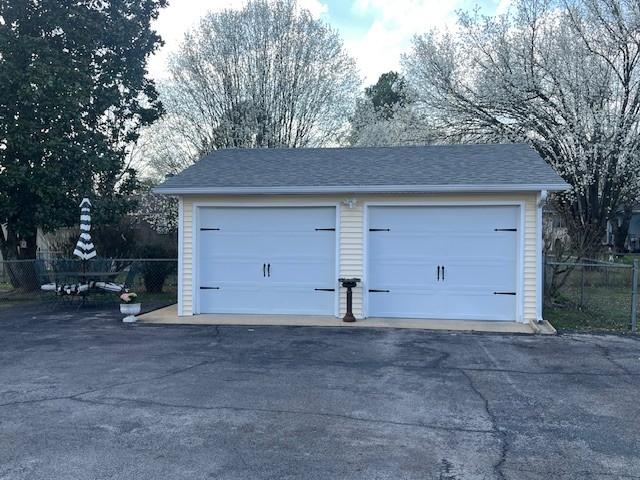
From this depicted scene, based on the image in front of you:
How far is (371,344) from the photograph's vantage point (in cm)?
885

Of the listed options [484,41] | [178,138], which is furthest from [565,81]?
[178,138]

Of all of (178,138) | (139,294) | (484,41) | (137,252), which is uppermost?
(484,41)

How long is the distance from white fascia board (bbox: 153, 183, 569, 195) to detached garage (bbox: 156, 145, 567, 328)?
0.02m

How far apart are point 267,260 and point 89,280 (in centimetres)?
519

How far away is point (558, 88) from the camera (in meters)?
20.0

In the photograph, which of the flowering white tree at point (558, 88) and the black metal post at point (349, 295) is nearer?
the black metal post at point (349, 295)

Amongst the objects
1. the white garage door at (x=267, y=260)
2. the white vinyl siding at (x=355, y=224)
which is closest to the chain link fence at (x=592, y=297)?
the white vinyl siding at (x=355, y=224)

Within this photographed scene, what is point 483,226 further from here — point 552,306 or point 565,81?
point 565,81

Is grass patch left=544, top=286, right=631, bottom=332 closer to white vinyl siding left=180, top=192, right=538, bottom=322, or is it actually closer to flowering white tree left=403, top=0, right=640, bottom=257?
white vinyl siding left=180, top=192, right=538, bottom=322

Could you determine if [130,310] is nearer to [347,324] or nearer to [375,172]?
[347,324]

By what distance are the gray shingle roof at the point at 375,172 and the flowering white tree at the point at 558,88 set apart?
7.56 meters

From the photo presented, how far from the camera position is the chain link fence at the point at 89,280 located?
13.4 meters

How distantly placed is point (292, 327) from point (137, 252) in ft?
28.5

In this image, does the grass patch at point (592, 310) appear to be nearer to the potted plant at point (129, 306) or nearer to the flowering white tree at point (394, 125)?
the potted plant at point (129, 306)
